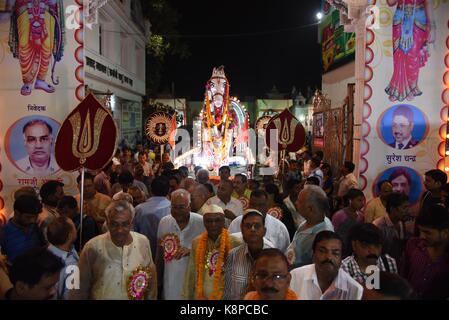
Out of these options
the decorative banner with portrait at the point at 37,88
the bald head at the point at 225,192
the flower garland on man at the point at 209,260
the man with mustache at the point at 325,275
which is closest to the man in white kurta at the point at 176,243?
the flower garland on man at the point at 209,260

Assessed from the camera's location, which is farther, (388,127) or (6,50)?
(388,127)

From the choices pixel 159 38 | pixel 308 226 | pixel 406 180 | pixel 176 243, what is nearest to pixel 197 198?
pixel 176 243

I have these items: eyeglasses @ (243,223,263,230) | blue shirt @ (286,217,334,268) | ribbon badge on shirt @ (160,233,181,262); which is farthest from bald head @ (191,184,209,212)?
eyeglasses @ (243,223,263,230)

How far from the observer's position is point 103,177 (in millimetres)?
7340

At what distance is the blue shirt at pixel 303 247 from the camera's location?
3975mm

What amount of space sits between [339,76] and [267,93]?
21.5 metres

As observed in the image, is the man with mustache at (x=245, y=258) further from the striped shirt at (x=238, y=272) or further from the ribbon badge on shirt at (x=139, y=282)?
the ribbon badge on shirt at (x=139, y=282)

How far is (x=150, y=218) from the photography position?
520 centimetres

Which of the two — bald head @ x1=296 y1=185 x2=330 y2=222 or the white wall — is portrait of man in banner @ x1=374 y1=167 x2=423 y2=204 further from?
the white wall
